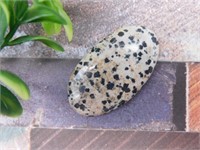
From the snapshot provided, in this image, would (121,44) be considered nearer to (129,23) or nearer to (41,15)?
(129,23)

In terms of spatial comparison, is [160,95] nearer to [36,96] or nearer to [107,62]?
[107,62]

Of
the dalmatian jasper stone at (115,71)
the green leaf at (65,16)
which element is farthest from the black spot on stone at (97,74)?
the green leaf at (65,16)

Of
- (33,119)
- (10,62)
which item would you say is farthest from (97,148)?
(10,62)

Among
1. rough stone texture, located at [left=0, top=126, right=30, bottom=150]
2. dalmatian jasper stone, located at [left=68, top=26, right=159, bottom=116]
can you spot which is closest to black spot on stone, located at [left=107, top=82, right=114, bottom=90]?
dalmatian jasper stone, located at [left=68, top=26, right=159, bottom=116]

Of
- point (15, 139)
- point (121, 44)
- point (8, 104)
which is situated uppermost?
point (121, 44)

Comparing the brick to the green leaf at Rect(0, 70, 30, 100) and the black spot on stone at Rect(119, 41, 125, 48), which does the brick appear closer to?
the black spot on stone at Rect(119, 41, 125, 48)

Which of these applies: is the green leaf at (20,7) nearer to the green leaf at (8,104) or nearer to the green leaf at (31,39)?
the green leaf at (31,39)

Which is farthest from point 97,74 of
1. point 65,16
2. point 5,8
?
point 5,8
